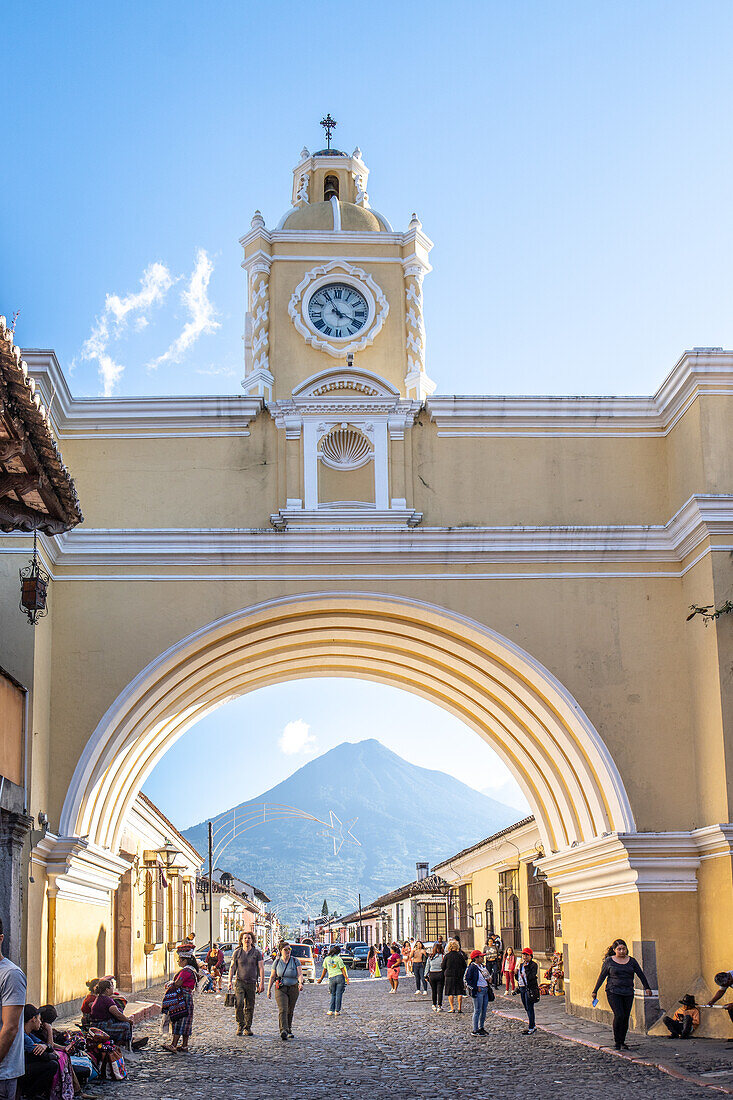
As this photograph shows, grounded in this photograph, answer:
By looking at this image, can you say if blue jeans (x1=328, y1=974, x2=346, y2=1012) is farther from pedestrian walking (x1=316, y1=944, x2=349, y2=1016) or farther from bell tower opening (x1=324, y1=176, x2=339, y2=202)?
bell tower opening (x1=324, y1=176, x2=339, y2=202)

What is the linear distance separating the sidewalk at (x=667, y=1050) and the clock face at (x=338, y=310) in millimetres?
8174

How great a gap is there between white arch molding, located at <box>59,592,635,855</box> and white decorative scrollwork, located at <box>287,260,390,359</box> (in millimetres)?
3309

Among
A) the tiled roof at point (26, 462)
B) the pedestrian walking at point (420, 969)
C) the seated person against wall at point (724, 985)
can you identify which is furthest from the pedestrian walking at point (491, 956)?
the tiled roof at point (26, 462)

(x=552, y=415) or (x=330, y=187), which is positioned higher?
(x=330, y=187)

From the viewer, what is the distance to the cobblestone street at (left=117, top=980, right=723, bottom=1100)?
946cm

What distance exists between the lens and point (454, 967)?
17188 mm

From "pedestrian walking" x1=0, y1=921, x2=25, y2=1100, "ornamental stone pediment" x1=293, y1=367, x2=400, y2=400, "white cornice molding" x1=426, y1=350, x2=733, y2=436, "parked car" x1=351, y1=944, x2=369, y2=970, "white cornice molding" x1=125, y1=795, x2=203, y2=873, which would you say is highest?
"ornamental stone pediment" x1=293, y1=367, x2=400, y2=400

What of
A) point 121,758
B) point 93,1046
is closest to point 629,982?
point 93,1046

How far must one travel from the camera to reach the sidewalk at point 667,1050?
981 cm

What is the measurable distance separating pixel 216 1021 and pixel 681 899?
6.90 meters

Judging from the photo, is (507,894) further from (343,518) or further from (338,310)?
(338,310)

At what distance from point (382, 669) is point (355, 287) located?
5054mm

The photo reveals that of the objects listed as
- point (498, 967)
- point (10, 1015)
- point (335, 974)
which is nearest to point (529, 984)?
point (335, 974)

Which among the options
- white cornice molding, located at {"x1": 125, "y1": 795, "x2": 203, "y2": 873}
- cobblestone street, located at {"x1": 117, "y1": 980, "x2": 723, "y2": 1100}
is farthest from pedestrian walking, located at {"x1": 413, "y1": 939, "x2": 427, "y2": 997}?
cobblestone street, located at {"x1": 117, "y1": 980, "x2": 723, "y2": 1100}
